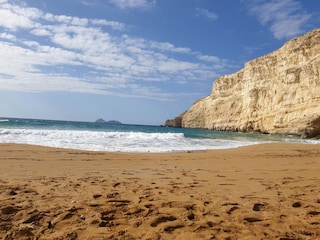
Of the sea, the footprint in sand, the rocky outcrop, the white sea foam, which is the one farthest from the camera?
the rocky outcrop

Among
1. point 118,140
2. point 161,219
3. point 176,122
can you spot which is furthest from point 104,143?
point 176,122

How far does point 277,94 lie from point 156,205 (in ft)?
147

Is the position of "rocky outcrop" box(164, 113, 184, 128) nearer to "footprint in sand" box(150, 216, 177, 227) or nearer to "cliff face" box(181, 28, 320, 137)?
"cliff face" box(181, 28, 320, 137)

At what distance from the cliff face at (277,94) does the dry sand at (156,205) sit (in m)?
34.5

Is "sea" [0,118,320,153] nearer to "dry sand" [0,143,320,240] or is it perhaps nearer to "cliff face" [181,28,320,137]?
"dry sand" [0,143,320,240]

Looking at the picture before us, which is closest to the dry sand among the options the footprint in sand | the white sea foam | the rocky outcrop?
the footprint in sand

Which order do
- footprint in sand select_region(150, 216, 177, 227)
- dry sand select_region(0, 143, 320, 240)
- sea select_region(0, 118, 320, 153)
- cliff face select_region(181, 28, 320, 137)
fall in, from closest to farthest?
1. dry sand select_region(0, 143, 320, 240)
2. footprint in sand select_region(150, 216, 177, 227)
3. sea select_region(0, 118, 320, 153)
4. cliff face select_region(181, 28, 320, 137)

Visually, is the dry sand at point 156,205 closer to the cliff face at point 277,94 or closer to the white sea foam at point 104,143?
the white sea foam at point 104,143

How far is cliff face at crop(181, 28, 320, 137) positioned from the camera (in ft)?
123

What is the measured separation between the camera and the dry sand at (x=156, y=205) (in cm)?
296

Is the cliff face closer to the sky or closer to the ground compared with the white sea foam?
closer to the sky

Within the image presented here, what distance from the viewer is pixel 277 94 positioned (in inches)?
1745

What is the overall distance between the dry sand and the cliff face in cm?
3454

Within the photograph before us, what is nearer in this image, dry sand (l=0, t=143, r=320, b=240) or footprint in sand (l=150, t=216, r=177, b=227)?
dry sand (l=0, t=143, r=320, b=240)
